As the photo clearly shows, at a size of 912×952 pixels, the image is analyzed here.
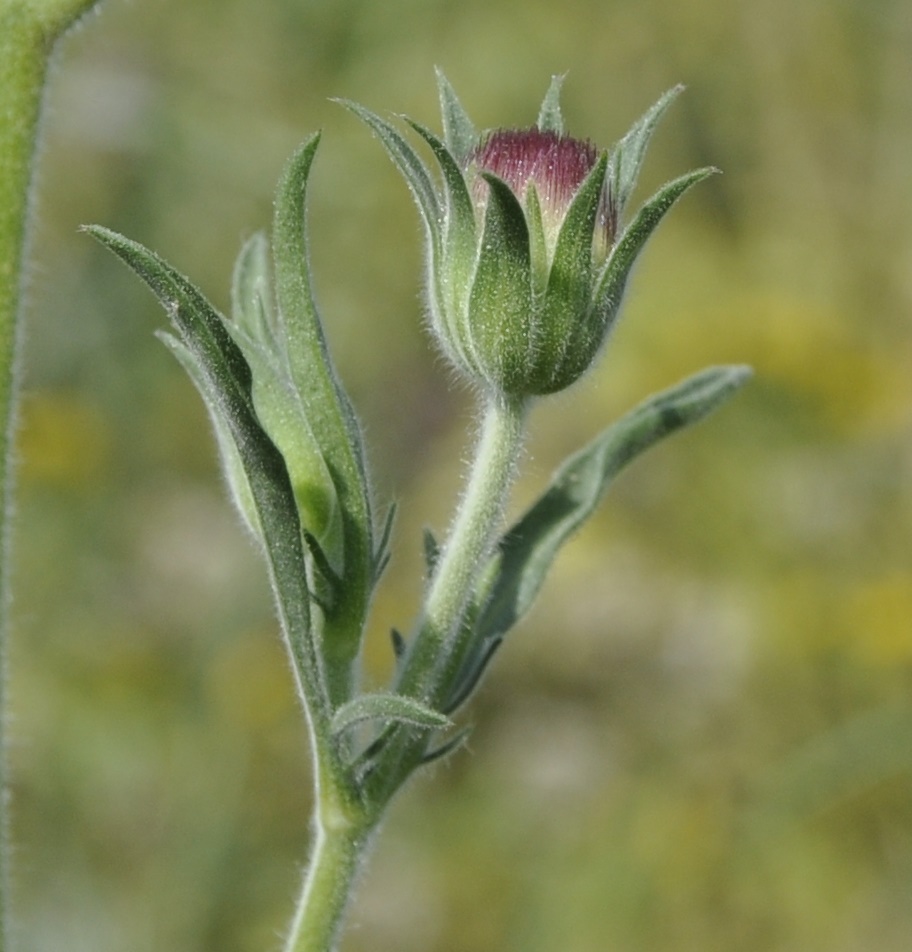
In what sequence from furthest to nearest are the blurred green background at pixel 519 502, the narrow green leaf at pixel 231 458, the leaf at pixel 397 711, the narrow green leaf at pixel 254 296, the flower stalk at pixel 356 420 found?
the blurred green background at pixel 519 502
the narrow green leaf at pixel 254 296
the narrow green leaf at pixel 231 458
the flower stalk at pixel 356 420
the leaf at pixel 397 711

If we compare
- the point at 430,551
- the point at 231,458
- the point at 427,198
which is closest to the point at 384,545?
the point at 430,551

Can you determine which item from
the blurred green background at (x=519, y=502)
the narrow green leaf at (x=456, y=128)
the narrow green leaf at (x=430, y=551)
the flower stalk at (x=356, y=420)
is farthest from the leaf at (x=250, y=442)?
the blurred green background at (x=519, y=502)

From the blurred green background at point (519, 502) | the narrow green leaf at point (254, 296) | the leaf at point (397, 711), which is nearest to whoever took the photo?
the leaf at point (397, 711)

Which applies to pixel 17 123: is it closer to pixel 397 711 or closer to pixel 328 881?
pixel 397 711

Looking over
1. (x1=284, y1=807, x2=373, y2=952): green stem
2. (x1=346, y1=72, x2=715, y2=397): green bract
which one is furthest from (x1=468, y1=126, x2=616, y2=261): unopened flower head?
(x1=284, y1=807, x2=373, y2=952): green stem

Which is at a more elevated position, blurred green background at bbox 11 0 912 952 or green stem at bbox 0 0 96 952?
green stem at bbox 0 0 96 952

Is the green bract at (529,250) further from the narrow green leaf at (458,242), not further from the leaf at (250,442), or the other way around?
the leaf at (250,442)

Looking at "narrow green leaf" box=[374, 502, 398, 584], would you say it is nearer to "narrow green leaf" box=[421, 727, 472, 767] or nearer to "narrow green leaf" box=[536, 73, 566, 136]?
"narrow green leaf" box=[421, 727, 472, 767]

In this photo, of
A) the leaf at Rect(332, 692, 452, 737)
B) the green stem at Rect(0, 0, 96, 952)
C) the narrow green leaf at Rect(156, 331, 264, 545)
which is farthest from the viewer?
the narrow green leaf at Rect(156, 331, 264, 545)
